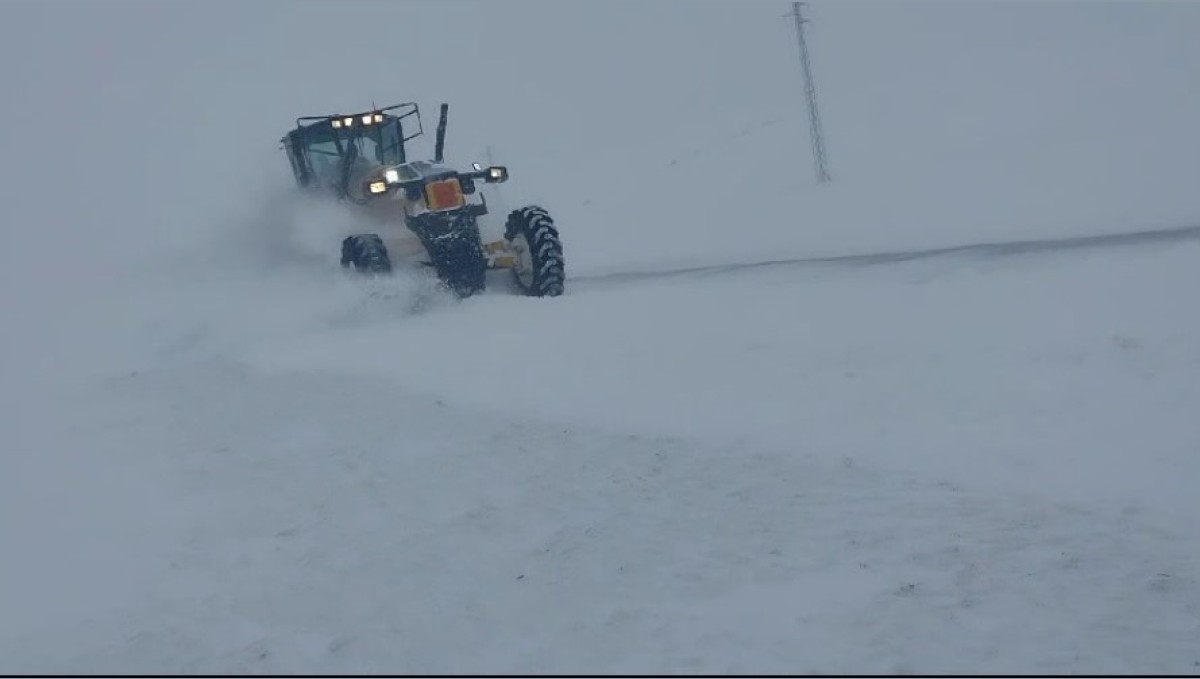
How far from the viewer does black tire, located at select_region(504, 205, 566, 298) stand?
589 inches

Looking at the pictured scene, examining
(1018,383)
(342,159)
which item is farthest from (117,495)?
(342,159)

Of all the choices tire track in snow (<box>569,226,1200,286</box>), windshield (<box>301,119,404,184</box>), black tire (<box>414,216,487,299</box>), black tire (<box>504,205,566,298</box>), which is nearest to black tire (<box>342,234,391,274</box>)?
black tire (<box>414,216,487,299</box>)

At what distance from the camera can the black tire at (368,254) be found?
14.7 metres

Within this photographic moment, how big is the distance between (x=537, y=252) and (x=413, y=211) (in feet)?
5.69

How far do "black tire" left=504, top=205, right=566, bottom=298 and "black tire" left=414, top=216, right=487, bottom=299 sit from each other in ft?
1.87

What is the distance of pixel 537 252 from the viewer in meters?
15.0

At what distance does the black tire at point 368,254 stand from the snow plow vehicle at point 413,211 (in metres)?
0.01

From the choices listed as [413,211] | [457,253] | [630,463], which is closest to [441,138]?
[413,211]

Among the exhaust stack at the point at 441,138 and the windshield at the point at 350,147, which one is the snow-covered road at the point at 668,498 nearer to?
the exhaust stack at the point at 441,138

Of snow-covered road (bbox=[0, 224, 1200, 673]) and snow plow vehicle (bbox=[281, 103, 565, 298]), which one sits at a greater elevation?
snow plow vehicle (bbox=[281, 103, 565, 298])

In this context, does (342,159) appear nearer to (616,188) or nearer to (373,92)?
(616,188)

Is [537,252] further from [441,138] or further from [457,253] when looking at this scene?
[441,138]

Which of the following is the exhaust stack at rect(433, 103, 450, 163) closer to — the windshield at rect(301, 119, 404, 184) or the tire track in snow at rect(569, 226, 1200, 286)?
the windshield at rect(301, 119, 404, 184)

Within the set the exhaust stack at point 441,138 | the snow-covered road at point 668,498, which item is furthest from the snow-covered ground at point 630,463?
the exhaust stack at point 441,138
